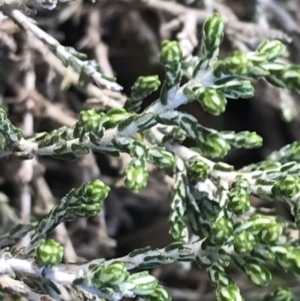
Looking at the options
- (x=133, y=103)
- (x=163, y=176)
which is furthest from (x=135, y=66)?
(x=133, y=103)

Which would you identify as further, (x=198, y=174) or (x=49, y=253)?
(x=198, y=174)

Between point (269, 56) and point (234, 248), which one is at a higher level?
point (269, 56)

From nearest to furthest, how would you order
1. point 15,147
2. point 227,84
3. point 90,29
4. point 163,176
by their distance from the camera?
point 227,84 → point 15,147 → point 163,176 → point 90,29

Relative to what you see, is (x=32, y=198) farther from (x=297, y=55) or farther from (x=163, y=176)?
(x=297, y=55)

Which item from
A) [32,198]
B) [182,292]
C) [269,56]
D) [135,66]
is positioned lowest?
[182,292]

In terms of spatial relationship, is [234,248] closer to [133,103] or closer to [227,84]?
[227,84]

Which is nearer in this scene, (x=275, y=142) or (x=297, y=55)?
(x=297, y=55)

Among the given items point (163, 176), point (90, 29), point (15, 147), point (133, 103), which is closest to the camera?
point (15, 147)

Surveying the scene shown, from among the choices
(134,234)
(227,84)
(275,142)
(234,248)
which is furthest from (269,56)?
(275,142)
